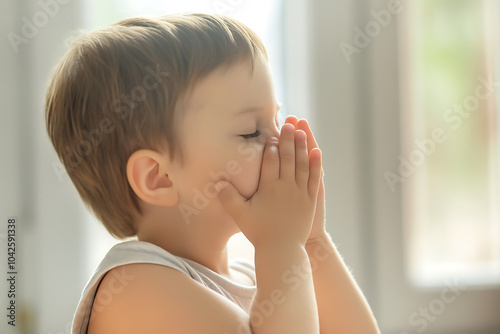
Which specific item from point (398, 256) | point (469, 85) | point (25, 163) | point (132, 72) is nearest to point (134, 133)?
point (132, 72)

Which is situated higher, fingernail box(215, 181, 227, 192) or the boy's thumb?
fingernail box(215, 181, 227, 192)

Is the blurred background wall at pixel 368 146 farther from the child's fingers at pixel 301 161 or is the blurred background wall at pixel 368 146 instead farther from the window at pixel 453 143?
the child's fingers at pixel 301 161

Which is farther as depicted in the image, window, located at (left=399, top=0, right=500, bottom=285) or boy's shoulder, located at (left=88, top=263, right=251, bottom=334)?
window, located at (left=399, top=0, right=500, bottom=285)

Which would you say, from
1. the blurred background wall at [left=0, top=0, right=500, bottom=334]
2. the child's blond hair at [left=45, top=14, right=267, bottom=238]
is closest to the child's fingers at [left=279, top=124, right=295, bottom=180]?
the child's blond hair at [left=45, top=14, right=267, bottom=238]

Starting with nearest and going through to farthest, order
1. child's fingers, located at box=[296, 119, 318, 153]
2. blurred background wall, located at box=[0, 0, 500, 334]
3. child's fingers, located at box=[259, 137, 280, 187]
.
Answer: child's fingers, located at box=[259, 137, 280, 187], child's fingers, located at box=[296, 119, 318, 153], blurred background wall, located at box=[0, 0, 500, 334]

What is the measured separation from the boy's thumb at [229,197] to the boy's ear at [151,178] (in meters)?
0.06

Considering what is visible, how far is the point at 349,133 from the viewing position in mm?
1297

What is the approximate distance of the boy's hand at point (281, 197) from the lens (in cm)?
72

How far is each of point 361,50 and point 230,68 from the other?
650 mm

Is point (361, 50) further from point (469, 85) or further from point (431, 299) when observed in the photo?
point (431, 299)

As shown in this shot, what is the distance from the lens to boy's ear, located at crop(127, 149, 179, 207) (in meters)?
0.72

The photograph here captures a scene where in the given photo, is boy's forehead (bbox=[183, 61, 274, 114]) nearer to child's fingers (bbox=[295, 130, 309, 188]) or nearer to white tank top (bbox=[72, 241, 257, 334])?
child's fingers (bbox=[295, 130, 309, 188])

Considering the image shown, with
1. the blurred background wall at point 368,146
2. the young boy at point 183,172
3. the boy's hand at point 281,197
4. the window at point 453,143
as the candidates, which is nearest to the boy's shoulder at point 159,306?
the young boy at point 183,172

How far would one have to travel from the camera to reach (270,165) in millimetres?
756
